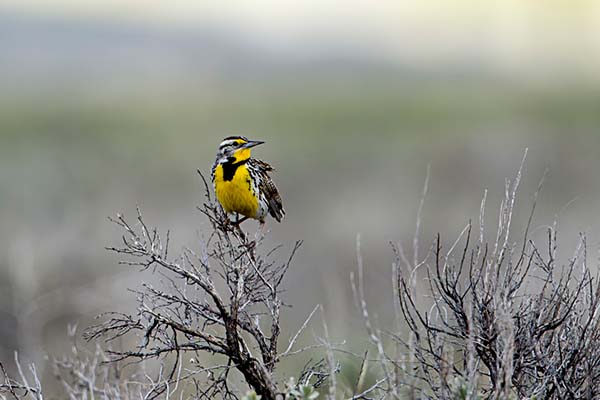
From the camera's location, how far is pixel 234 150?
5.95 m

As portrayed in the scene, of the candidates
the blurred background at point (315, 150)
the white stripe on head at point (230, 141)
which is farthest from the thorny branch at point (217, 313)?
the white stripe on head at point (230, 141)

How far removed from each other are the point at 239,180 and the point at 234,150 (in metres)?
0.18

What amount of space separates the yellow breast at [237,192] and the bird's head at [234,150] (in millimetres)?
55

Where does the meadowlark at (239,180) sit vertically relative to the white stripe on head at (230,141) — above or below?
below

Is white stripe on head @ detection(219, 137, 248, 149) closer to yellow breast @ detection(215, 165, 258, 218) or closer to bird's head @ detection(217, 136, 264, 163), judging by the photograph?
bird's head @ detection(217, 136, 264, 163)

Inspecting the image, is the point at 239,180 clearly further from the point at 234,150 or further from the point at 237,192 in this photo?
the point at 234,150

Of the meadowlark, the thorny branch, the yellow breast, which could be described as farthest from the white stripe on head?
the thorny branch

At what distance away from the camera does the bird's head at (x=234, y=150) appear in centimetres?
595

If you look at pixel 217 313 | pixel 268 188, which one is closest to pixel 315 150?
pixel 268 188

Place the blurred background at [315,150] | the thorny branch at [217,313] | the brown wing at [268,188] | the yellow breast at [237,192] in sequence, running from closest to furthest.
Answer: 1. the thorny branch at [217,313]
2. the yellow breast at [237,192]
3. the brown wing at [268,188]
4. the blurred background at [315,150]

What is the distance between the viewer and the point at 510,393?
159 inches

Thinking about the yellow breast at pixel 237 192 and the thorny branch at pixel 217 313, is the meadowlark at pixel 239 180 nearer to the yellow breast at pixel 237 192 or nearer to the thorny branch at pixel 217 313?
the yellow breast at pixel 237 192

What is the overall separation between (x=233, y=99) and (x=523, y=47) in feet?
76.7

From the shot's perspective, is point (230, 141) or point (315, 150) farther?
point (315, 150)
